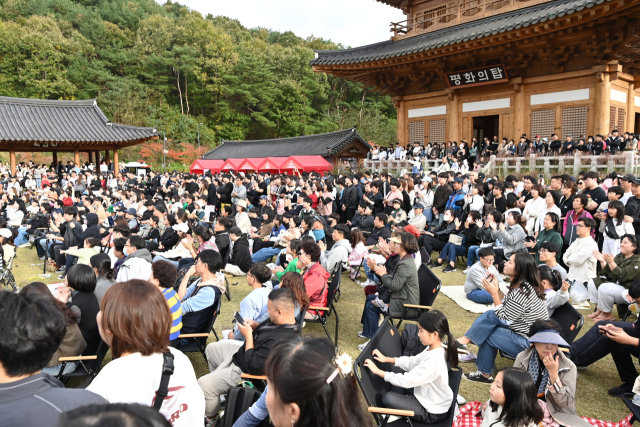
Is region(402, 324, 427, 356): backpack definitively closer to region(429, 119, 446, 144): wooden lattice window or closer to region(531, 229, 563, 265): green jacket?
region(531, 229, 563, 265): green jacket

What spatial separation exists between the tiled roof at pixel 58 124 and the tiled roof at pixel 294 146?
935cm

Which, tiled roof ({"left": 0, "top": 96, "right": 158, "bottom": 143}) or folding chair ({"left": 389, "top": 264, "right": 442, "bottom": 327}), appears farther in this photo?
tiled roof ({"left": 0, "top": 96, "right": 158, "bottom": 143})

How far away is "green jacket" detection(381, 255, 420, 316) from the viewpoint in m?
4.54

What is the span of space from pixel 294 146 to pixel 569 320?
26298 mm

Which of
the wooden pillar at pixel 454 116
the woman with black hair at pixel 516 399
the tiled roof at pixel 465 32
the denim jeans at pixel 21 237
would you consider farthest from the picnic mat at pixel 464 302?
the denim jeans at pixel 21 237

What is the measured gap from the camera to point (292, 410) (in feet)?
5.14

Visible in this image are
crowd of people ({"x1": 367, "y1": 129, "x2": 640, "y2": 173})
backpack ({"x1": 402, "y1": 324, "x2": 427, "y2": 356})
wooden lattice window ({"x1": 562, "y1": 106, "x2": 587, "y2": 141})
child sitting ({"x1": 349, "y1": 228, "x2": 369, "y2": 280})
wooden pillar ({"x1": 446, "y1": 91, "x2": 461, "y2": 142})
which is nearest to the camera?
backpack ({"x1": 402, "y1": 324, "x2": 427, "y2": 356})

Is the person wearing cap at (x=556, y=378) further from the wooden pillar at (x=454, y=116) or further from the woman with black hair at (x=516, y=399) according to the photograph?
the wooden pillar at (x=454, y=116)

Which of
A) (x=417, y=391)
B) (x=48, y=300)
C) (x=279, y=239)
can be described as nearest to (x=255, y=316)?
(x=417, y=391)

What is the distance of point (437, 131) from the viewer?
51.1ft

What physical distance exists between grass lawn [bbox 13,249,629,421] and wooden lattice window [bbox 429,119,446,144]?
854cm

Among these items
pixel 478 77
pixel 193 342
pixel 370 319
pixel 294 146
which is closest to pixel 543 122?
pixel 478 77

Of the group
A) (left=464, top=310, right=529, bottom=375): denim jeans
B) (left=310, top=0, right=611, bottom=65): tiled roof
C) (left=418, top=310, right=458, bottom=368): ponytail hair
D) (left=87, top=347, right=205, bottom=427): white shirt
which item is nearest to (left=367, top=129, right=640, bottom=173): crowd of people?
(left=310, top=0, right=611, bottom=65): tiled roof

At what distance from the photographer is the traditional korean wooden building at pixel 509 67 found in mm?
10922
